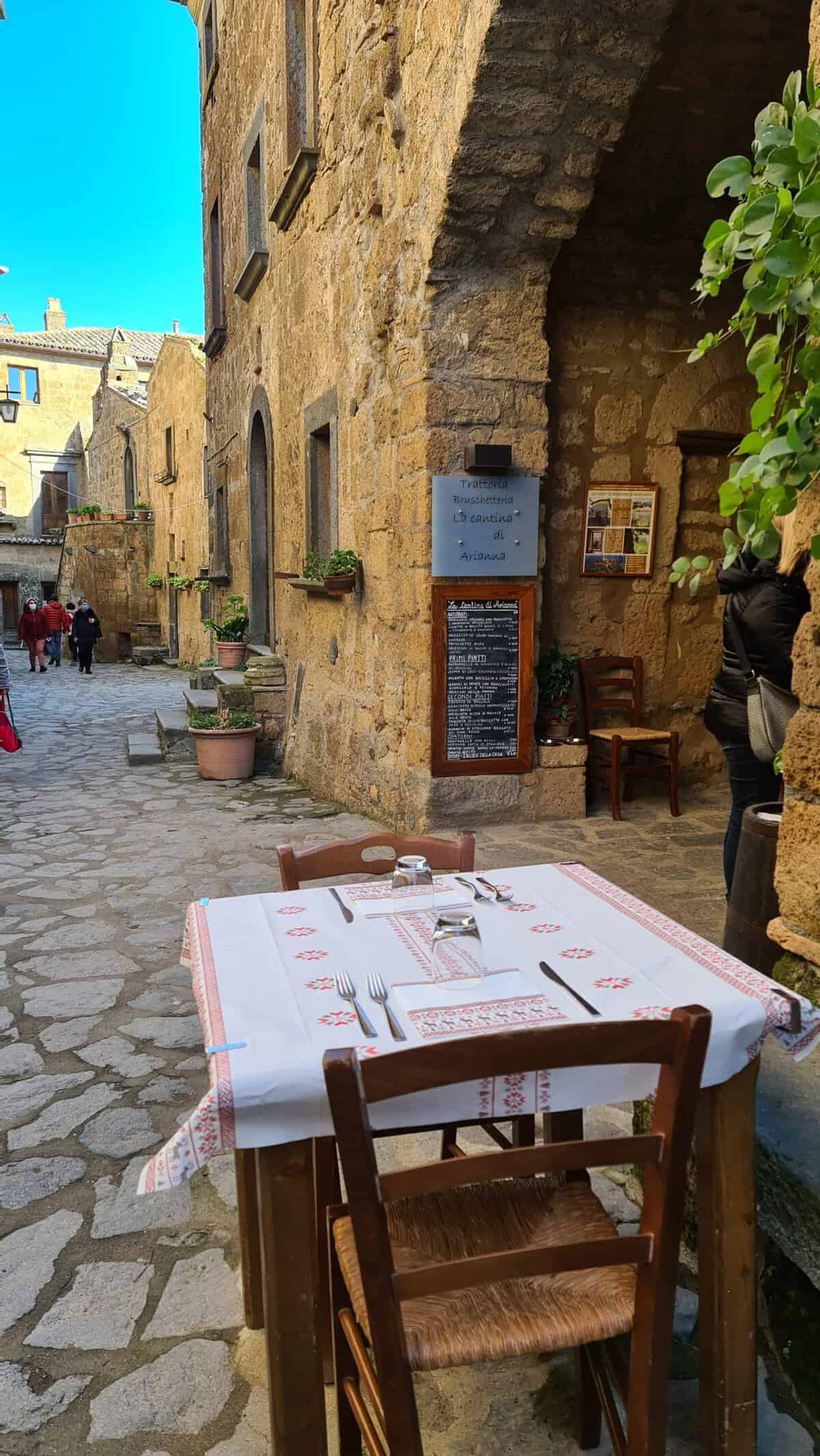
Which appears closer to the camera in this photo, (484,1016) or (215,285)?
(484,1016)

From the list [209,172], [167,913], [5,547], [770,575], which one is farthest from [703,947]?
[5,547]

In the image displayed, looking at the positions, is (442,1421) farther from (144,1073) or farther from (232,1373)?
(144,1073)

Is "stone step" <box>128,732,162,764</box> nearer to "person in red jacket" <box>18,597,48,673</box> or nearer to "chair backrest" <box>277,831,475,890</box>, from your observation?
"chair backrest" <box>277,831,475,890</box>

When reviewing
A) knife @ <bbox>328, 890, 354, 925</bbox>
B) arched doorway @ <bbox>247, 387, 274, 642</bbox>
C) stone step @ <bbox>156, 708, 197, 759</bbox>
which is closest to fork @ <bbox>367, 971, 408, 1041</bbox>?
knife @ <bbox>328, 890, 354, 925</bbox>

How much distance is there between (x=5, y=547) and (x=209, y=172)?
850 inches

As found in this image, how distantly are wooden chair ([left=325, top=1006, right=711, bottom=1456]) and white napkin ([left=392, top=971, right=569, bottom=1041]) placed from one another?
0.19 metres

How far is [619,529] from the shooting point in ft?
18.2

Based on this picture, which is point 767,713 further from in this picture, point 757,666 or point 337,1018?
point 337,1018

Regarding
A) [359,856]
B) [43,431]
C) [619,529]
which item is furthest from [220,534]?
[43,431]

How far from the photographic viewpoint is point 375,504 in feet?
18.4

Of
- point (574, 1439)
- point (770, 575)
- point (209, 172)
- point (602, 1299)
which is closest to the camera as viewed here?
point (602, 1299)

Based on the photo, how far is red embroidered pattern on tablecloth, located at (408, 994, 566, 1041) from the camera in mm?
1405

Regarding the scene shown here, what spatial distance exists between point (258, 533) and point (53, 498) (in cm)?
2971

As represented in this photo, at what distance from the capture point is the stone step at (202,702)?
8867 mm
